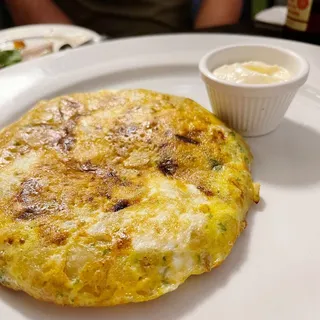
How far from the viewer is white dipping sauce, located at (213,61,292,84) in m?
1.84

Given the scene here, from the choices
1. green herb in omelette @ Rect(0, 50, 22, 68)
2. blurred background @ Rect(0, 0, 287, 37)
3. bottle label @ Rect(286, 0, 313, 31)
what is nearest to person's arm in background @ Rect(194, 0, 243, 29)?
blurred background @ Rect(0, 0, 287, 37)

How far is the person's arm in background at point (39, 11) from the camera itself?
4367 mm

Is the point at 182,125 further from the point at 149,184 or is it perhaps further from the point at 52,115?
the point at 52,115

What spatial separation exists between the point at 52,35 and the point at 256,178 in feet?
7.58

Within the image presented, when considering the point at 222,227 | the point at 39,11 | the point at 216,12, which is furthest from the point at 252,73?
the point at 39,11

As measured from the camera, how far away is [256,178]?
173cm

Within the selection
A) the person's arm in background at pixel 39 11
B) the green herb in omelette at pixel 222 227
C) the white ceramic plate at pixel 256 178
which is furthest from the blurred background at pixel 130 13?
the green herb in omelette at pixel 222 227

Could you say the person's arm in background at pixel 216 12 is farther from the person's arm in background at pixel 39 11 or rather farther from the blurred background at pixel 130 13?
the person's arm in background at pixel 39 11

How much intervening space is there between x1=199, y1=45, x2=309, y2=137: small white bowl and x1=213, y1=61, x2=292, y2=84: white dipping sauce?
0.04 metres

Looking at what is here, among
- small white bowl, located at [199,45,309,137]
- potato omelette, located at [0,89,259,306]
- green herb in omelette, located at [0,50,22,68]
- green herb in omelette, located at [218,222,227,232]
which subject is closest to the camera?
potato omelette, located at [0,89,259,306]

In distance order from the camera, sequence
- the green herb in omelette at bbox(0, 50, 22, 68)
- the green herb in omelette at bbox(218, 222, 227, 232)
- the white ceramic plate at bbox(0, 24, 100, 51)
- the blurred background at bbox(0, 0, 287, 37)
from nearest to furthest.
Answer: the green herb in omelette at bbox(218, 222, 227, 232) < the green herb in omelette at bbox(0, 50, 22, 68) < the white ceramic plate at bbox(0, 24, 100, 51) < the blurred background at bbox(0, 0, 287, 37)

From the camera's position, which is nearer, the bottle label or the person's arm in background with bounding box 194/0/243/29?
the bottle label

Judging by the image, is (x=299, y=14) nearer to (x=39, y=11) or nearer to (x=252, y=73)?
(x=252, y=73)

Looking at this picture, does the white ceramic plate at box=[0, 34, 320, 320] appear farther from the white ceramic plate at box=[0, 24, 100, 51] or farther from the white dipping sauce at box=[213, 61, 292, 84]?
the white ceramic plate at box=[0, 24, 100, 51]
